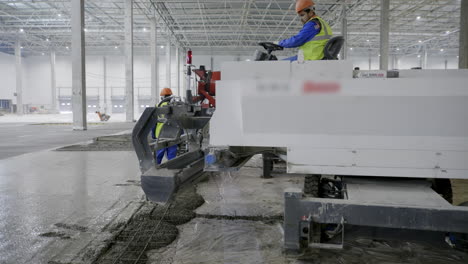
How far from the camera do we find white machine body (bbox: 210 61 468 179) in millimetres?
2346

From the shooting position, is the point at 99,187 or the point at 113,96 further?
the point at 113,96

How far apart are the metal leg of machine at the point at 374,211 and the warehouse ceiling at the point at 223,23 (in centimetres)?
2063

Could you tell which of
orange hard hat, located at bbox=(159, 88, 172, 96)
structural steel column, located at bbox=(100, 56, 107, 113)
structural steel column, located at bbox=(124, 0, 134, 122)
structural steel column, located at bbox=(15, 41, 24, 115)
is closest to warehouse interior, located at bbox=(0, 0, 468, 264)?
orange hard hat, located at bbox=(159, 88, 172, 96)

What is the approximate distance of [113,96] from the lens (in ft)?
141

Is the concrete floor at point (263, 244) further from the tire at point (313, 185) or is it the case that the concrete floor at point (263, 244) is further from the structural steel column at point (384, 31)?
the structural steel column at point (384, 31)

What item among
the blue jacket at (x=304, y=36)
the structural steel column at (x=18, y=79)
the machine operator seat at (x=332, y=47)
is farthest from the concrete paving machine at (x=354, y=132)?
the structural steel column at (x=18, y=79)

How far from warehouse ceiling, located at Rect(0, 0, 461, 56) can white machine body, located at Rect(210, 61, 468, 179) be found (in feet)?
67.2

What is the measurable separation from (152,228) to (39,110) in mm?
43536

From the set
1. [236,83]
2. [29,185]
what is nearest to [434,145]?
[236,83]

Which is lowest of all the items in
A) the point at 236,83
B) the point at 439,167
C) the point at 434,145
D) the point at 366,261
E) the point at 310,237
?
the point at 366,261

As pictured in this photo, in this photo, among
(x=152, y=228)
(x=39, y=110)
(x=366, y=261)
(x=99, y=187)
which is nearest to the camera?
(x=366, y=261)

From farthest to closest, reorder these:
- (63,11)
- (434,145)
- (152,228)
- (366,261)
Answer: (63,11) < (152,228) < (366,261) < (434,145)

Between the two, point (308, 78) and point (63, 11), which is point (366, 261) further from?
point (63, 11)

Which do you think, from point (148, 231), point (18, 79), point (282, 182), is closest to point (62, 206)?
point (148, 231)
